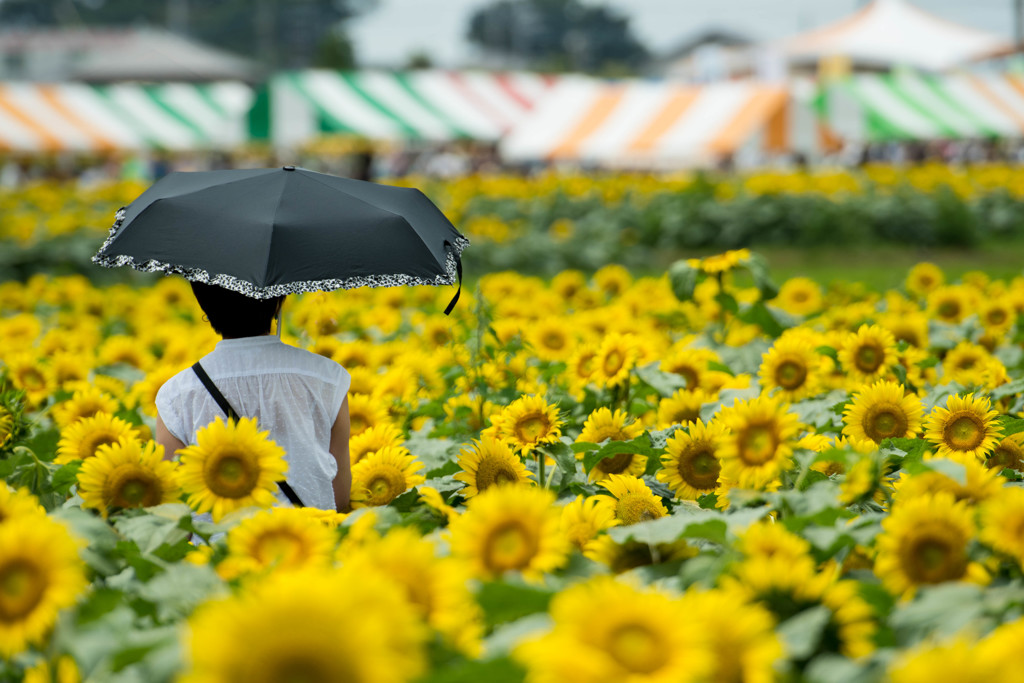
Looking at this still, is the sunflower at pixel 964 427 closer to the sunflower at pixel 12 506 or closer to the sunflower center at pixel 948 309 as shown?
the sunflower at pixel 12 506

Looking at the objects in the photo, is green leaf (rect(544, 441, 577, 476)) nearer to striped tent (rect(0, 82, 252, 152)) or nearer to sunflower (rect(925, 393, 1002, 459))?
sunflower (rect(925, 393, 1002, 459))

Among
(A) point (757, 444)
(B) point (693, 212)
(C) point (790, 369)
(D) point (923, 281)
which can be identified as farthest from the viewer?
(B) point (693, 212)

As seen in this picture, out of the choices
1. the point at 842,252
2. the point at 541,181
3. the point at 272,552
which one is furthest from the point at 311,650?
the point at 541,181

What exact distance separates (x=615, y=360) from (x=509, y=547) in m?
1.81

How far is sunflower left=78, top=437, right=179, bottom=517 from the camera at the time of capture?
2.23m

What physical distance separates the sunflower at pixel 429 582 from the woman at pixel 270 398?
1.12 meters

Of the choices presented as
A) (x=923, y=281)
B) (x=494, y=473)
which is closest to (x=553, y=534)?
(x=494, y=473)

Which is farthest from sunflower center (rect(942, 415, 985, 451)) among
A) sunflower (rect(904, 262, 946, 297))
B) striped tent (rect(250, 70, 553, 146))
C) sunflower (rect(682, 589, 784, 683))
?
striped tent (rect(250, 70, 553, 146))

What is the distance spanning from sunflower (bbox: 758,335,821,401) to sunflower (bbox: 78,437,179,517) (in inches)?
70.3

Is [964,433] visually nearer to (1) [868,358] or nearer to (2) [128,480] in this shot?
(1) [868,358]

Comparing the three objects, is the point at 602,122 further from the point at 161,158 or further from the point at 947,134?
the point at 161,158

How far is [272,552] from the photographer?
6.12 ft

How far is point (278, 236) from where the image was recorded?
2.74 m

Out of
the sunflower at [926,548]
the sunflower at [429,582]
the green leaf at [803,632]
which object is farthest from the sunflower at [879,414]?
the sunflower at [429,582]
